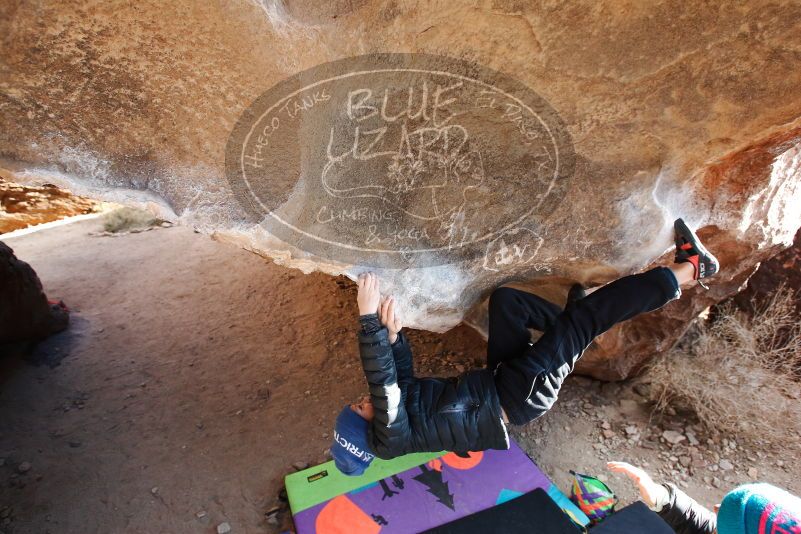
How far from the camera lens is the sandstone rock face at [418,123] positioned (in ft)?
4.63

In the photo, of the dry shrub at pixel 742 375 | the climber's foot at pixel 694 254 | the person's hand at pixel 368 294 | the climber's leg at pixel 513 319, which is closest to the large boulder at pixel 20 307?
the person's hand at pixel 368 294

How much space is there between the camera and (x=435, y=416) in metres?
1.92

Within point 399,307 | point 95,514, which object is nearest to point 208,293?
point 95,514

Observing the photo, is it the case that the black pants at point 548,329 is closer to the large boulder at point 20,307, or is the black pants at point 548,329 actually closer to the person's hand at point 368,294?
the person's hand at point 368,294

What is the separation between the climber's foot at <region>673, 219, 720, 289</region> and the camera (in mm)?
1820

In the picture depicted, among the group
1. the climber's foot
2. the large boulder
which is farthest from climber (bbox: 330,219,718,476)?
the large boulder

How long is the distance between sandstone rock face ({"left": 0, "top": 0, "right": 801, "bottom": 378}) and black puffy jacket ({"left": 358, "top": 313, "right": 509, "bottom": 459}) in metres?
0.34

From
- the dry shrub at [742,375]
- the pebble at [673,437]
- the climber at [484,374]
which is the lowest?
the pebble at [673,437]

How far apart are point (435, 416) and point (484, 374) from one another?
266 millimetres

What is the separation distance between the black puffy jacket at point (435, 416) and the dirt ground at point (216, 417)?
32.1 inches

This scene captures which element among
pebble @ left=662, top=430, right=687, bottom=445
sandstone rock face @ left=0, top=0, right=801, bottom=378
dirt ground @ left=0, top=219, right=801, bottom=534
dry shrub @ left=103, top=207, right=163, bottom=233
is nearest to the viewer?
sandstone rock face @ left=0, top=0, right=801, bottom=378

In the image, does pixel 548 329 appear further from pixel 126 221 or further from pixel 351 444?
pixel 126 221

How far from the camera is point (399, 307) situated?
199cm

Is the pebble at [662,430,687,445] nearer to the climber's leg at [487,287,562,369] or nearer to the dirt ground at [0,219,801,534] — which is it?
the dirt ground at [0,219,801,534]
